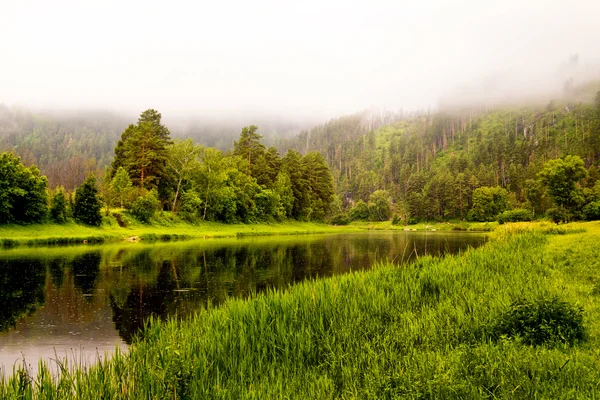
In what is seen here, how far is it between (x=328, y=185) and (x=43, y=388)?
401 ft

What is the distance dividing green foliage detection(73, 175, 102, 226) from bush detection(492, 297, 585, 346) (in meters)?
58.3

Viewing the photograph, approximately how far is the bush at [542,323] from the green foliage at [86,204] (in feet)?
191

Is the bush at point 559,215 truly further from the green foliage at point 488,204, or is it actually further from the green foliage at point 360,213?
the green foliage at point 360,213

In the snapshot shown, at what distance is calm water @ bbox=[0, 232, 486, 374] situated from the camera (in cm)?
1232

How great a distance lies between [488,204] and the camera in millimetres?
143000

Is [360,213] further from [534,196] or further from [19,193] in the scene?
[19,193]

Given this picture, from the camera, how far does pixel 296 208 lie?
112562 millimetres

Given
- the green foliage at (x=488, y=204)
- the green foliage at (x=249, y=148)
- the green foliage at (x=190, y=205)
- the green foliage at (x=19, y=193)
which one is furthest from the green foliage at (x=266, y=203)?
the green foliage at (x=488, y=204)

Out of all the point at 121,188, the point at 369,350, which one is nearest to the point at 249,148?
the point at 121,188

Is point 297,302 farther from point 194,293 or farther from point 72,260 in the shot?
point 72,260

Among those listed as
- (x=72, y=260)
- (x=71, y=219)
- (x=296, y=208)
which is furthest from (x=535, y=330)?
(x=296, y=208)

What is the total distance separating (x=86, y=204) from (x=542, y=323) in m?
59.5

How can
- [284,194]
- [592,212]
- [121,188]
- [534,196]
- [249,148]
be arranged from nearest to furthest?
1. [121,188]
2. [592,212]
3. [284,194]
4. [249,148]
5. [534,196]

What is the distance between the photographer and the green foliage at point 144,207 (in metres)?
63.8
